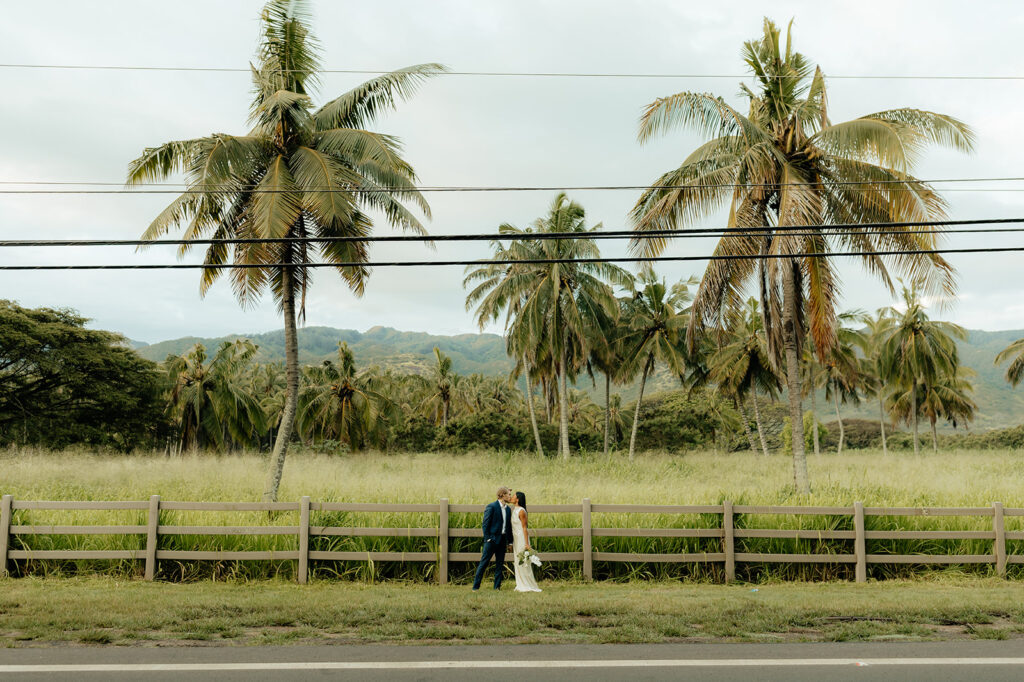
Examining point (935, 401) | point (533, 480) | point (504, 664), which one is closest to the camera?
point (504, 664)

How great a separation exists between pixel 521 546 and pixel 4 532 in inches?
307

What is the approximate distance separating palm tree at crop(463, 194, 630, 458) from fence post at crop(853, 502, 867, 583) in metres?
20.1

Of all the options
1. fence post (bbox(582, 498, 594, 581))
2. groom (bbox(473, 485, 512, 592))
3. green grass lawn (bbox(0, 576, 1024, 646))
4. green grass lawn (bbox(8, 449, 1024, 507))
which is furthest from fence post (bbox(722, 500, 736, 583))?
groom (bbox(473, 485, 512, 592))

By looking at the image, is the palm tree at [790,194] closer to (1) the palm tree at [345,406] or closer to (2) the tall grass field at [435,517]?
(2) the tall grass field at [435,517]

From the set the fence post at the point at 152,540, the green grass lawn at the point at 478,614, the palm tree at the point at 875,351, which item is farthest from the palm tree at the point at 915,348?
the fence post at the point at 152,540

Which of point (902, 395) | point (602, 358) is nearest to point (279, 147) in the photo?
point (602, 358)

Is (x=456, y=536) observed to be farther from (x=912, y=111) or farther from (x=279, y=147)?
(x=912, y=111)

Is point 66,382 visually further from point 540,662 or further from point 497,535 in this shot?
point 540,662

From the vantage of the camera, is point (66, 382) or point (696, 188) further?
point (66, 382)

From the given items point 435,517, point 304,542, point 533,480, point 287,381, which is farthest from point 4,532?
point 533,480

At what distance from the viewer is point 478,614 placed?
8250 millimetres

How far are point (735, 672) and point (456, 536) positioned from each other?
5.58 metres

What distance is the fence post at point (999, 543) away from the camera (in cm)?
1118

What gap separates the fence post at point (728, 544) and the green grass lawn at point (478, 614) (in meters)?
0.73
